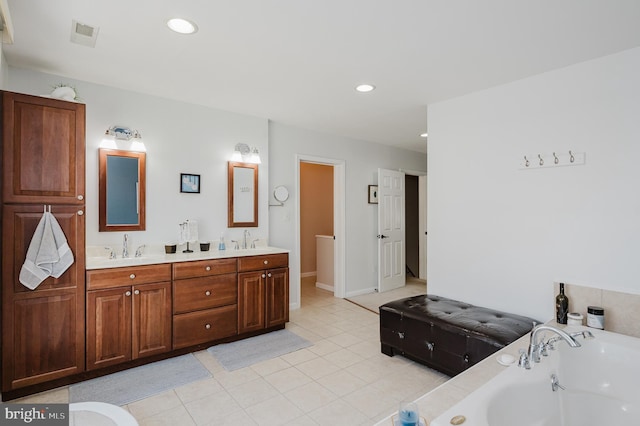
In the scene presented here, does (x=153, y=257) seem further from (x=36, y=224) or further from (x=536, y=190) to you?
(x=536, y=190)

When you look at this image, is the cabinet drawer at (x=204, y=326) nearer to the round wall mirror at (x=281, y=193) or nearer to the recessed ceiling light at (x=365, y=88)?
the round wall mirror at (x=281, y=193)

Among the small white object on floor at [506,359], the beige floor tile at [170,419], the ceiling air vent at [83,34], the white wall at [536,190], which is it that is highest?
the ceiling air vent at [83,34]

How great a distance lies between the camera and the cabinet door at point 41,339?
2.26 metres

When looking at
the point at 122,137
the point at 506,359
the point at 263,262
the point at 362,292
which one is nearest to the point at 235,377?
the point at 263,262

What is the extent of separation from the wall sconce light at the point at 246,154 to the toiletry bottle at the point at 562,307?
3239mm

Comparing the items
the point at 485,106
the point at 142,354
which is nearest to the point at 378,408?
the point at 142,354

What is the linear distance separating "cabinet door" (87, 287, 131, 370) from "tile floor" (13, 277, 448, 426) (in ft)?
1.01

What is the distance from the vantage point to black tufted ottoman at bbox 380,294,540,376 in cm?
238

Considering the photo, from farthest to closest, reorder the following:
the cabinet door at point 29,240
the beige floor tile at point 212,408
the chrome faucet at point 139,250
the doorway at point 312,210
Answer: the doorway at point 312,210 → the chrome faucet at point 139,250 → the cabinet door at point 29,240 → the beige floor tile at point 212,408

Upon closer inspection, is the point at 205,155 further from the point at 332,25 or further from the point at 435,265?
the point at 435,265

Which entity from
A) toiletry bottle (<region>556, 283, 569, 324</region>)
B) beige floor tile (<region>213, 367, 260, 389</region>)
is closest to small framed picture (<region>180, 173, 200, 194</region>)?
beige floor tile (<region>213, 367, 260, 389</region>)

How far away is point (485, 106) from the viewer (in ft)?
10.2

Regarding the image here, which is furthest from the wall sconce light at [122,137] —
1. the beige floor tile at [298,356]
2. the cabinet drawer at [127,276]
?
the beige floor tile at [298,356]

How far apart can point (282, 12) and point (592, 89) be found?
2331 millimetres
